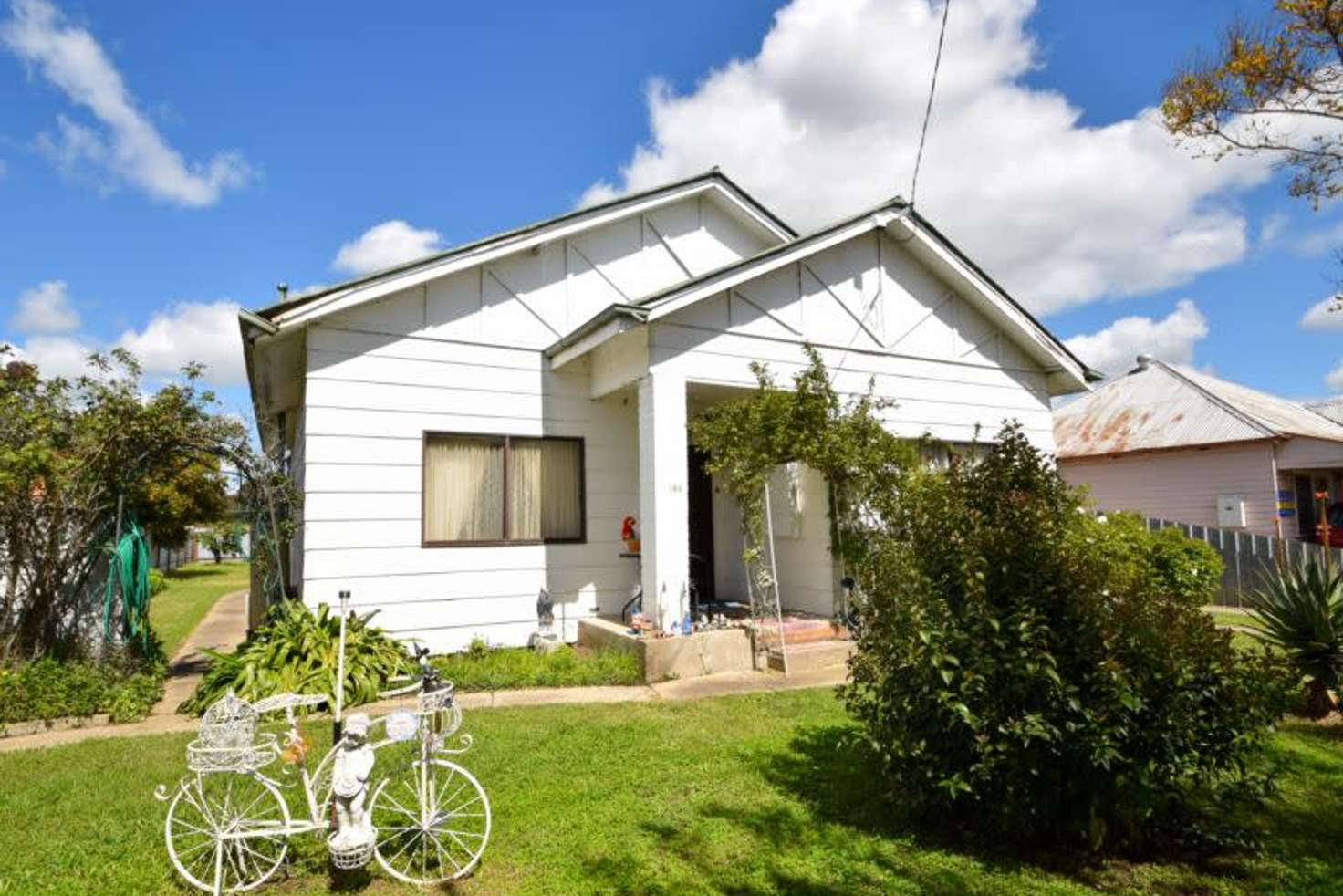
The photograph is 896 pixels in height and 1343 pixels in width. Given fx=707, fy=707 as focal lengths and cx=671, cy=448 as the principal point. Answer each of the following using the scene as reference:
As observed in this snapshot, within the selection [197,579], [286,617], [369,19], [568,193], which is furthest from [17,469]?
[197,579]

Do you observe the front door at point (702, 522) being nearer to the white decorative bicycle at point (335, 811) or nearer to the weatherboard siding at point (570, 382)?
the weatherboard siding at point (570, 382)

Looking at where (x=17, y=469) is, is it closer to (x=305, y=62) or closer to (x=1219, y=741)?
(x=305, y=62)

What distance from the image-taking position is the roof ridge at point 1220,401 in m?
19.0

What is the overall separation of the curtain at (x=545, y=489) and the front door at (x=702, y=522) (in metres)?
2.23

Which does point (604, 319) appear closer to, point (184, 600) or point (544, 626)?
point (544, 626)

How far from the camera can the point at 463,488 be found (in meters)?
9.59

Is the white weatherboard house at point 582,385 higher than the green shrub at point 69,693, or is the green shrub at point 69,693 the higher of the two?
the white weatherboard house at point 582,385

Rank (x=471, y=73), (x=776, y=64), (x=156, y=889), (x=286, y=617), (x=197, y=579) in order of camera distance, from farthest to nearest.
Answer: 1. (x=197, y=579)
2. (x=471, y=73)
3. (x=286, y=617)
4. (x=776, y=64)
5. (x=156, y=889)

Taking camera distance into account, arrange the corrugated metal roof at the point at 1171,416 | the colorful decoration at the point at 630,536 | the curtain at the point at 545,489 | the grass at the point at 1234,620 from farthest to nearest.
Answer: the corrugated metal roof at the point at 1171,416 < the colorful decoration at the point at 630,536 < the curtain at the point at 545,489 < the grass at the point at 1234,620

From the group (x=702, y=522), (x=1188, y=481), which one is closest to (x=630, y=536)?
(x=702, y=522)

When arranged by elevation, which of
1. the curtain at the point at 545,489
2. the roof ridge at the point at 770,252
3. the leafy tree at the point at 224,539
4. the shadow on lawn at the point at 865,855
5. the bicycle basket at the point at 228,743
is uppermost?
the roof ridge at the point at 770,252

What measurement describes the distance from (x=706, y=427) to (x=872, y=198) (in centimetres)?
458

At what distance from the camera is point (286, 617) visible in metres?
8.06

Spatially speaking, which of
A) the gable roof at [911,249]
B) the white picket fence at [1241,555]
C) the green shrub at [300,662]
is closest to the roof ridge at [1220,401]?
the white picket fence at [1241,555]
